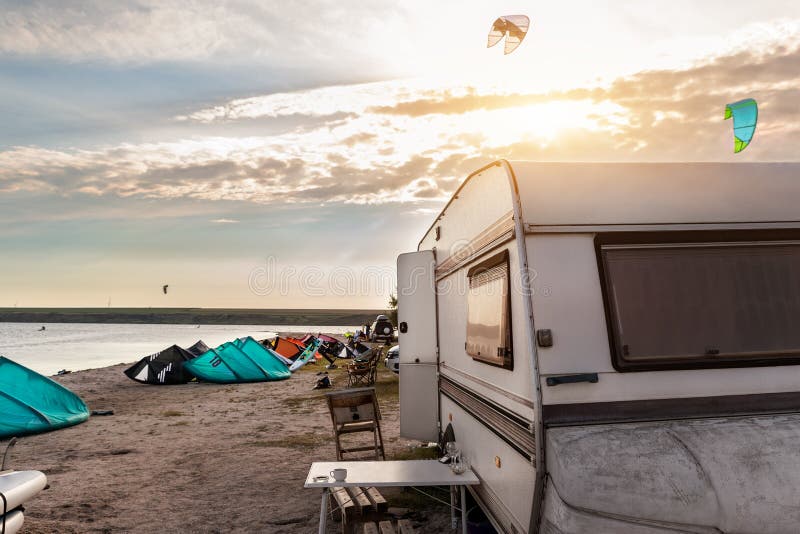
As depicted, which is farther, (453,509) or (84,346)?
(84,346)

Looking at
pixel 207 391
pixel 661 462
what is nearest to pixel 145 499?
pixel 661 462

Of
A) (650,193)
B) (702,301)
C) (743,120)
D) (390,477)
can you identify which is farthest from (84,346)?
(702,301)

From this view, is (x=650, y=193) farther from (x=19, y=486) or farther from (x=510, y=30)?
(x=19, y=486)

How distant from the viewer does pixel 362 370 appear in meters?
16.1

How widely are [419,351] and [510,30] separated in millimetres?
4408

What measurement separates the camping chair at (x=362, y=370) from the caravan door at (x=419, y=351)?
27.2 feet

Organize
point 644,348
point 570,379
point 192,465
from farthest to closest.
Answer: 1. point 192,465
2. point 644,348
3. point 570,379

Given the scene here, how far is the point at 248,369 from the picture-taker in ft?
61.8

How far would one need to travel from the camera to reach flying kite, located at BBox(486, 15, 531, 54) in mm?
5336

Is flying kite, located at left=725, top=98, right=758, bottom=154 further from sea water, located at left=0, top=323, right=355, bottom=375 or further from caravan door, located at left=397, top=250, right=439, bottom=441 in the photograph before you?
sea water, located at left=0, top=323, right=355, bottom=375

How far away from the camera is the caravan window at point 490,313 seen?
12.7ft

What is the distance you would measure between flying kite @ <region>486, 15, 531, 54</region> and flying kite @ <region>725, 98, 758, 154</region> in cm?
221

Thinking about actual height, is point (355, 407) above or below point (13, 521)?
above

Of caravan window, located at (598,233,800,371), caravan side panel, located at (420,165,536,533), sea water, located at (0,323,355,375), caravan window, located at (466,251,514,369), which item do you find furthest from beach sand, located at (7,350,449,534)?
sea water, located at (0,323,355,375)
